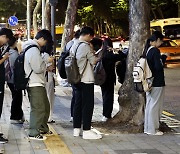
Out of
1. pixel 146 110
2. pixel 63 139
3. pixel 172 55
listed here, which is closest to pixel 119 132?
pixel 146 110

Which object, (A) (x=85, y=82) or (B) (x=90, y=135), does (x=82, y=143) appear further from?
(A) (x=85, y=82)

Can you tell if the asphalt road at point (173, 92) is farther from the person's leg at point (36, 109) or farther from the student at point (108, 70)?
the person's leg at point (36, 109)

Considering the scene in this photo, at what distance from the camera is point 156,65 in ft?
26.2

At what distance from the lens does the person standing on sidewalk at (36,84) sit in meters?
7.52

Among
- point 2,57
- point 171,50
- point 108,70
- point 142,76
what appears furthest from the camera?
point 171,50

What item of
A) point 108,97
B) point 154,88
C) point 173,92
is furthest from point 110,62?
point 173,92

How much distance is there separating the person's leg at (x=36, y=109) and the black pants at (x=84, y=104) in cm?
60

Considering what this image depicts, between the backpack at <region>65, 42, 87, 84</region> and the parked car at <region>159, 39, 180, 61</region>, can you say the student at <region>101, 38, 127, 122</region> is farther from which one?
the parked car at <region>159, 39, 180, 61</region>

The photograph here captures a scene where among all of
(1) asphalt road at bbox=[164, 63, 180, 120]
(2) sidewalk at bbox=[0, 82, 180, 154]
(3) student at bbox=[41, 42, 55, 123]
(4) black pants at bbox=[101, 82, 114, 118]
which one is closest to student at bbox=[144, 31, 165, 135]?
(2) sidewalk at bbox=[0, 82, 180, 154]

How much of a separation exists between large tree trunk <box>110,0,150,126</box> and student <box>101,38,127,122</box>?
0.52 metres

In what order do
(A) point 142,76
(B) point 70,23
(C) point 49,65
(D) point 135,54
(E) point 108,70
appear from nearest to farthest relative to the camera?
1. (A) point 142,76
2. (C) point 49,65
3. (D) point 135,54
4. (E) point 108,70
5. (B) point 70,23

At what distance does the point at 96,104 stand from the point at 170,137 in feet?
14.6

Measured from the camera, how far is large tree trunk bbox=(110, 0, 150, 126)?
28.5ft

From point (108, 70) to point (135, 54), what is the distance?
3.09ft
